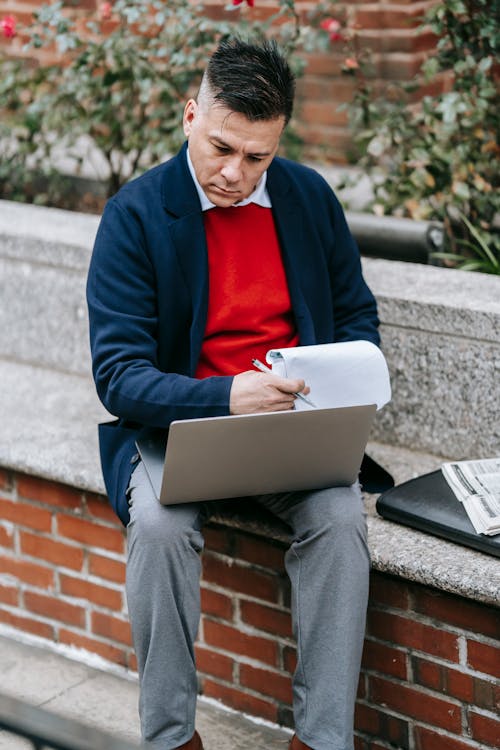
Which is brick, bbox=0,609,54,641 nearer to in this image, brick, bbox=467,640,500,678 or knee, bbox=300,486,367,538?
knee, bbox=300,486,367,538

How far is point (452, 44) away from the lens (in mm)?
3654

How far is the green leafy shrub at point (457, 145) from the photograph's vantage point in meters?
3.50

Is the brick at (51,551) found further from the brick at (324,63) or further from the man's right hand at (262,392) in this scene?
the brick at (324,63)

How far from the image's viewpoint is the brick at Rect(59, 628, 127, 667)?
307 cm

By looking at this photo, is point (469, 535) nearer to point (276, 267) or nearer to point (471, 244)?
point (276, 267)

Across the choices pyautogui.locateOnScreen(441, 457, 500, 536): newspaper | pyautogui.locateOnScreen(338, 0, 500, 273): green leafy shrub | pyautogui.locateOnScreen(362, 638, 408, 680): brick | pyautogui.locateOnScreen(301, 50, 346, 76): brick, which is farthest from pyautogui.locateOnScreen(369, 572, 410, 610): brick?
pyautogui.locateOnScreen(301, 50, 346, 76): brick

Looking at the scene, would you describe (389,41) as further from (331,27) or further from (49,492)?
(49,492)

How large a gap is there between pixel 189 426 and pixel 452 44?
6.71 ft

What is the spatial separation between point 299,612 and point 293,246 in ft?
2.79

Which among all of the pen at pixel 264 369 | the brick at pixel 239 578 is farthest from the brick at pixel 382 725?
the pen at pixel 264 369

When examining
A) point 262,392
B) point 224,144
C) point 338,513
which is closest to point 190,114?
point 224,144

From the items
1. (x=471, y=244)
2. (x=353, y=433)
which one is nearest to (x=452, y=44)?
(x=471, y=244)

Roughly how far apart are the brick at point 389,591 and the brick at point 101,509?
72 centimetres

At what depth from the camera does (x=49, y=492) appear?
307 cm
